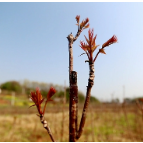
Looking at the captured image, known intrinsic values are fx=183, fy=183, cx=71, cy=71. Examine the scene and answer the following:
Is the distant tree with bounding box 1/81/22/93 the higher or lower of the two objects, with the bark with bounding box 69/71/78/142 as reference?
lower

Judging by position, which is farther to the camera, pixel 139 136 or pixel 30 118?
pixel 30 118

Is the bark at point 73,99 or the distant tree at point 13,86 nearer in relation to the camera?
the bark at point 73,99

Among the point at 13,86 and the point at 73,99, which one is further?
the point at 13,86

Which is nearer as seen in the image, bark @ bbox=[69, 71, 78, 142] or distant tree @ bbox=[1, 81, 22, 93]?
bark @ bbox=[69, 71, 78, 142]

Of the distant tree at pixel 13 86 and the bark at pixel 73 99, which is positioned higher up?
the bark at pixel 73 99

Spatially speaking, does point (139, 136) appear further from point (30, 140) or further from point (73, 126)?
point (73, 126)

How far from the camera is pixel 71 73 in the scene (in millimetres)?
335

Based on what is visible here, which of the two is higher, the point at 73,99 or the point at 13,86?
the point at 73,99

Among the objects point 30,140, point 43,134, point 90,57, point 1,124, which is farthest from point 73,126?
point 1,124

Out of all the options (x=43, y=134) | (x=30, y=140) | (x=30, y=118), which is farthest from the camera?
(x=30, y=118)

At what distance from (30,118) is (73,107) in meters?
8.54

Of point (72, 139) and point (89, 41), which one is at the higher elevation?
point (89, 41)

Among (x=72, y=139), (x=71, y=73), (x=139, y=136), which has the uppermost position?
(x=71, y=73)

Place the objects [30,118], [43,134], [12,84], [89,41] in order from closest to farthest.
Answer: [89,41], [43,134], [30,118], [12,84]
